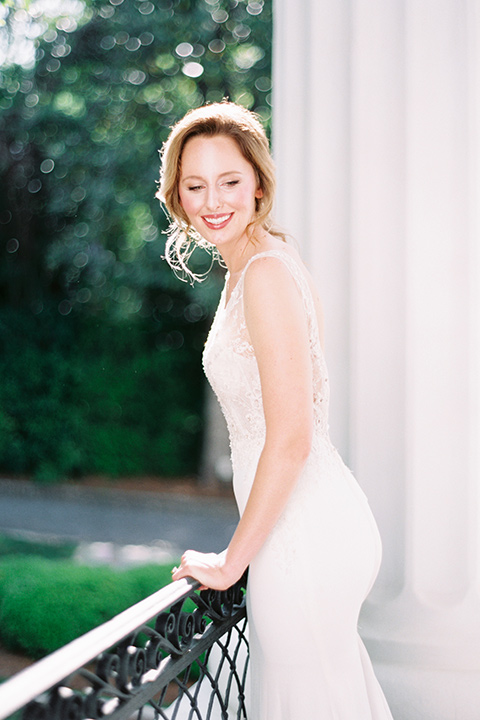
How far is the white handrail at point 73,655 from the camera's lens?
83cm

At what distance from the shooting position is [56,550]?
23.1 ft

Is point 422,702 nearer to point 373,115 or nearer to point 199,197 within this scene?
point 199,197

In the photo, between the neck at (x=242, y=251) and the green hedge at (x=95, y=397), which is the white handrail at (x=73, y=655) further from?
the green hedge at (x=95, y=397)

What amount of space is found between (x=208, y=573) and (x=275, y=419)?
1.24 feet

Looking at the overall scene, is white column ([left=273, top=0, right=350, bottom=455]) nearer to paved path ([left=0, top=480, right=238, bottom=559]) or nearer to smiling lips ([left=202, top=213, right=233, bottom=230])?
smiling lips ([left=202, top=213, right=233, bottom=230])

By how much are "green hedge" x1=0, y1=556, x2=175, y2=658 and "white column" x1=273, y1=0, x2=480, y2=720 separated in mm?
3146

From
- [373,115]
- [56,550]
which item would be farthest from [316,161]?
[56,550]

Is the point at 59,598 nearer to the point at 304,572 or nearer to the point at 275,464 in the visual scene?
the point at 304,572

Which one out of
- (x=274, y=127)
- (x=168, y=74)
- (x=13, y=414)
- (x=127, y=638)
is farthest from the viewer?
(x=13, y=414)

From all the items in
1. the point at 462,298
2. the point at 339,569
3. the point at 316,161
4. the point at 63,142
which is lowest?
the point at 339,569

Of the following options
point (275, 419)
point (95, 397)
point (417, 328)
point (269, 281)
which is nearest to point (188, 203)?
point (269, 281)

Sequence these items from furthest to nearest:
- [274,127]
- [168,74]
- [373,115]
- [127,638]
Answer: [168,74] → [274,127] → [373,115] → [127,638]

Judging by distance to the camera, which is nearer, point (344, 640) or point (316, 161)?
point (344, 640)

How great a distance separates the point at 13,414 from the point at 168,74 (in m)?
5.58
